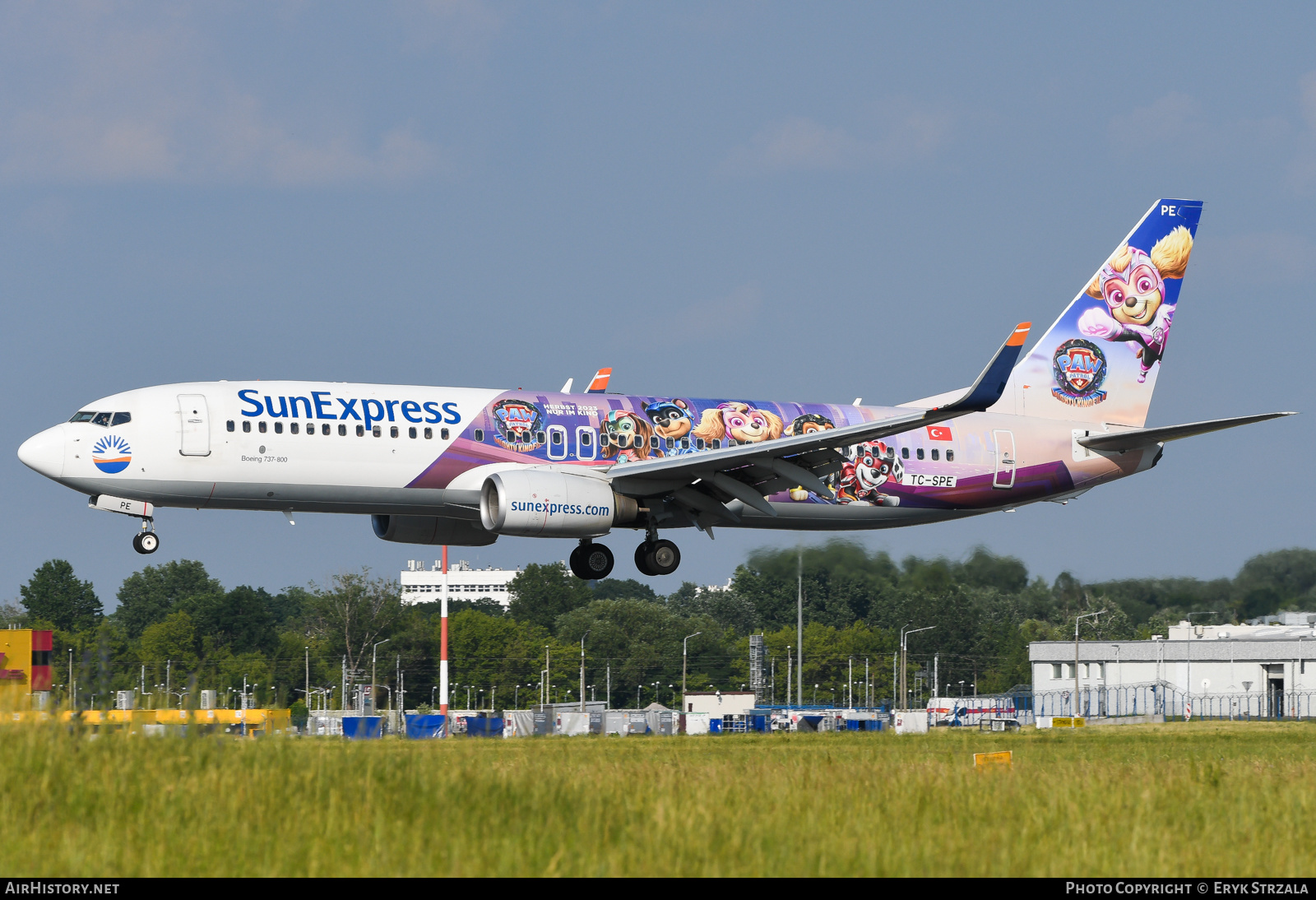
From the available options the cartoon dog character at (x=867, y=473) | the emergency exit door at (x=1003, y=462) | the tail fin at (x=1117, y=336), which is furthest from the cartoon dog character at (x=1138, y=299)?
the cartoon dog character at (x=867, y=473)

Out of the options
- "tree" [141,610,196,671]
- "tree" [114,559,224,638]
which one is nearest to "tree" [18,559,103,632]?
"tree" [114,559,224,638]

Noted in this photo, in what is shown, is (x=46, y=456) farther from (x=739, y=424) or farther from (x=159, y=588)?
(x=159, y=588)

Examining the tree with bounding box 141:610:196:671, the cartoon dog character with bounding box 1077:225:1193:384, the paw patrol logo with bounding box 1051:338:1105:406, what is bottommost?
the tree with bounding box 141:610:196:671

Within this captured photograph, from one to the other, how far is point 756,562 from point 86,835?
41005 mm

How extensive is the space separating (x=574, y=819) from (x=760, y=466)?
21.8 metres

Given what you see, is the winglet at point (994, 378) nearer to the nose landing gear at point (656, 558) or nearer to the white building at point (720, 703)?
the nose landing gear at point (656, 558)

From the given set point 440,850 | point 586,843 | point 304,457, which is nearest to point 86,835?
point 440,850

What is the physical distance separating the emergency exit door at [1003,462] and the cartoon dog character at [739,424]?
6554 millimetres

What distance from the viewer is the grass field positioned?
1229 cm

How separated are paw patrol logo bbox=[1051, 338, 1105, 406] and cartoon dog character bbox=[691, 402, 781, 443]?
992cm

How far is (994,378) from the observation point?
103 feet

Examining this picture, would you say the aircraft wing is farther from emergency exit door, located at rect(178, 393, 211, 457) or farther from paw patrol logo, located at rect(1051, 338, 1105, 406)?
paw patrol logo, located at rect(1051, 338, 1105, 406)

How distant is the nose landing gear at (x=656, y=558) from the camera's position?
3725cm

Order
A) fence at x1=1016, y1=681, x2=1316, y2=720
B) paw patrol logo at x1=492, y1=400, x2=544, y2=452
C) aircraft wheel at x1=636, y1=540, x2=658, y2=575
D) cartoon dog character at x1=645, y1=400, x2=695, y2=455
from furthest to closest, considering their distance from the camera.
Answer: fence at x1=1016, y1=681, x2=1316, y2=720 → aircraft wheel at x1=636, y1=540, x2=658, y2=575 → cartoon dog character at x1=645, y1=400, x2=695, y2=455 → paw patrol logo at x1=492, y1=400, x2=544, y2=452
